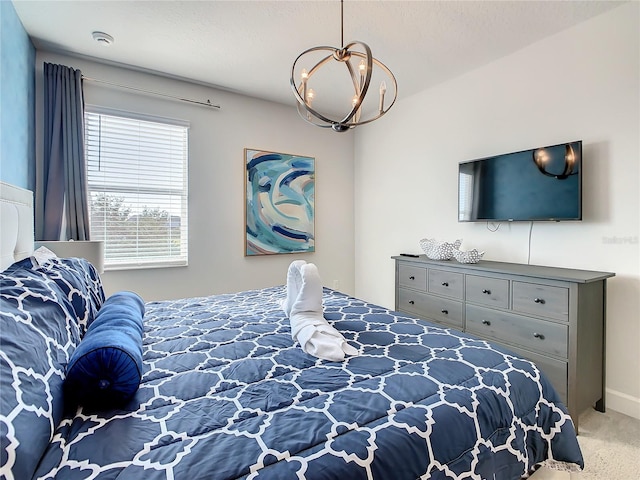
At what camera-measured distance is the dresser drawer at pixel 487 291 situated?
7.66 ft

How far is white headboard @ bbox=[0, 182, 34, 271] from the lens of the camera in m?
1.45

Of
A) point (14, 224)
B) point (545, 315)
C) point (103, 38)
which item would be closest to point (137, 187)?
point (103, 38)

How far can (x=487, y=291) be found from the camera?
2.44 m

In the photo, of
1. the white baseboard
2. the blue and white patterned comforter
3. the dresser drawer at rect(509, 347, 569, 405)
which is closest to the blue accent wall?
the blue and white patterned comforter

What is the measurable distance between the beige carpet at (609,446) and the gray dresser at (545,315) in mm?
105

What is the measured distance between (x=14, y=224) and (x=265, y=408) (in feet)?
5.17

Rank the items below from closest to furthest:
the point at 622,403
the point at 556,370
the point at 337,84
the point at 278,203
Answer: the point at 556,370
the point at 622,403
the point at 337,84
the point at 278,203

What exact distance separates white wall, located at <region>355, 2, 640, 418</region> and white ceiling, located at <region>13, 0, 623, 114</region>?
0.19 metres

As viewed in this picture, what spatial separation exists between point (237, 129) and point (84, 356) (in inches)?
122

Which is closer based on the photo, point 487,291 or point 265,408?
point 265,408

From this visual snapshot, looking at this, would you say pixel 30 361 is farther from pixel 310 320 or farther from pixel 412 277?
pixel 412 277

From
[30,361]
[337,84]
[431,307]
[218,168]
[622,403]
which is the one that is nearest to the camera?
[30,361]

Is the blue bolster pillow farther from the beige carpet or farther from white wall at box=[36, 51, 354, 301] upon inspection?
white wall at box=[36, 51, 354, 301]

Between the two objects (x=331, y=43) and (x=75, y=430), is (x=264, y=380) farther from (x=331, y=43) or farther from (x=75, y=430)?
(x=331, y=43)
